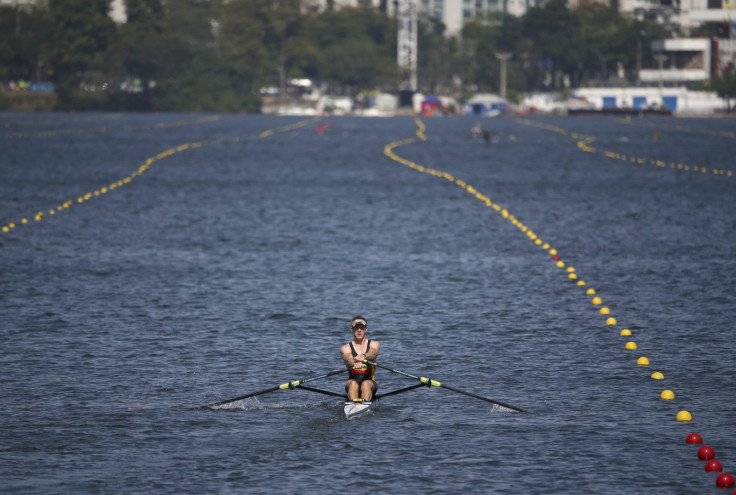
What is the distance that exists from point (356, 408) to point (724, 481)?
605 centimetres

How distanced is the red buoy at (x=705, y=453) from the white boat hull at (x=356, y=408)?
535 centimetres

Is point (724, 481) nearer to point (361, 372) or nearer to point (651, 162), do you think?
point (361, 372)

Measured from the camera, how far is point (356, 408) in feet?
68.4

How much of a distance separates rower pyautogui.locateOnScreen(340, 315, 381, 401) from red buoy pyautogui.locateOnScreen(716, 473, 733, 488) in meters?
5.88

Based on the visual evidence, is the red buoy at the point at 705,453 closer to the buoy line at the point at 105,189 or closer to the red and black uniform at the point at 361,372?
the red and black uniform at the point at 361,372

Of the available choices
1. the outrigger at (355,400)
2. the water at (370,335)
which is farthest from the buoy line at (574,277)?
the outrigger at (355,400)

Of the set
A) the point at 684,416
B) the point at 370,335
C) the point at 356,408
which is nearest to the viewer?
the point at 356,408

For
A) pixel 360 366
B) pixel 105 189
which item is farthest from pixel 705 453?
pixel 105 189

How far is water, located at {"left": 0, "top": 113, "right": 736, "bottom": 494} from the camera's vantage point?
18.7 metres

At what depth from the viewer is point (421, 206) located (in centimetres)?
5662

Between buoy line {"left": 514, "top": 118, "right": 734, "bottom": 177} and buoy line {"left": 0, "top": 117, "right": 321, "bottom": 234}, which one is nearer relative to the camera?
buoy line {"left": 0, "top": 117, "right": 321, "bottom": 234}

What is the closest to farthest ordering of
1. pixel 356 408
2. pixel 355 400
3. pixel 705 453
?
pixel 705 453, pixel 356 408, pixel 355 400

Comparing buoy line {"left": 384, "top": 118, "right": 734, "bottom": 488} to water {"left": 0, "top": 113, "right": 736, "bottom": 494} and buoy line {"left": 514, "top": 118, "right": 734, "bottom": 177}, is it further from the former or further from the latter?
buoy line {"left": 514, "top": 118, "right": 734, "bottom": 177}

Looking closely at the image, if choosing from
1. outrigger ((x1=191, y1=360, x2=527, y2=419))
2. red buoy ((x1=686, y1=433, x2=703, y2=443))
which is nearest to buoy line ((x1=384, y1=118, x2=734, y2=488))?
red buoy ((x1=686, y1=433, x2=703, y2=443))
